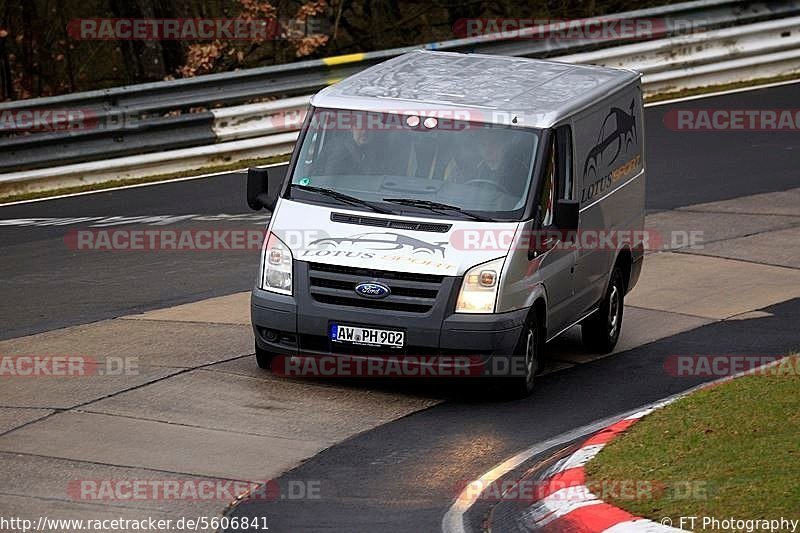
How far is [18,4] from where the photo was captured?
23.8m

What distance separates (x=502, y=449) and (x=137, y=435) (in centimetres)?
224

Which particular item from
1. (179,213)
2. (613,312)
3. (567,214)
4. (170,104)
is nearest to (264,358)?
(567,214)

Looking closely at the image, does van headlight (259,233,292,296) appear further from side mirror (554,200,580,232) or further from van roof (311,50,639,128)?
side mirror (554,200,580,232)

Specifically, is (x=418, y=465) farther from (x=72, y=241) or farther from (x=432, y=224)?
(x=72, y=241)

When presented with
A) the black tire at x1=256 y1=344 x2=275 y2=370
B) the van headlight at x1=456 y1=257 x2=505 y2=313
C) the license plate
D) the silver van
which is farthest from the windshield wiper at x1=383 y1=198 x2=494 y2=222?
the black tire at x1=256 y1=344 x2=275 y2=370

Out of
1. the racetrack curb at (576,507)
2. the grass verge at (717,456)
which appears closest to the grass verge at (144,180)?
the grass verge at (717,456)

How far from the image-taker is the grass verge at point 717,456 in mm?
7336

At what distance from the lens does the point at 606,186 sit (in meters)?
11.9

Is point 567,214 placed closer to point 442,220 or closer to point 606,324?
point 442,220

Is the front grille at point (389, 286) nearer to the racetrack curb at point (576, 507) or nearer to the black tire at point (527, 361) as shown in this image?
the black tire at point (527, 361)

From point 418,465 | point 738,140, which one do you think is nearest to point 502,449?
point 418,465

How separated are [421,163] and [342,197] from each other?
2.02 feet

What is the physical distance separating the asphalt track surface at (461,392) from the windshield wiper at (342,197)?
145 centimetres

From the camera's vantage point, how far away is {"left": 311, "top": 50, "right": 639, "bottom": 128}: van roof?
10797mm
